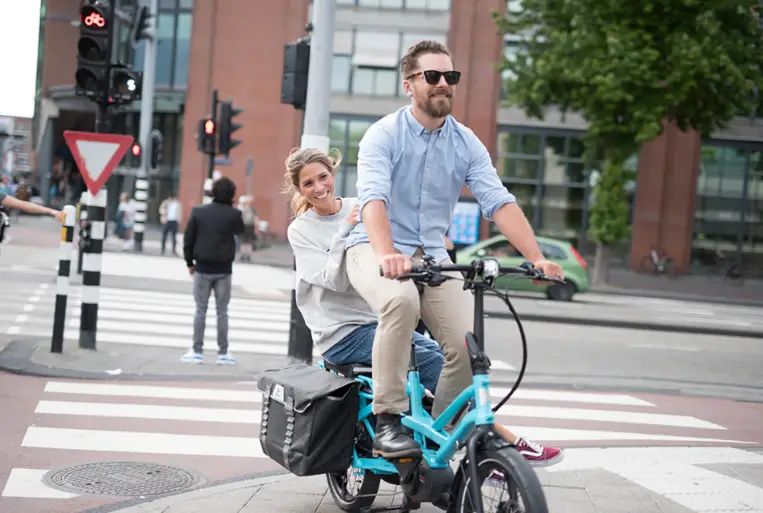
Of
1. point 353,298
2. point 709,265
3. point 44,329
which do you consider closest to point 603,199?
point 709,265

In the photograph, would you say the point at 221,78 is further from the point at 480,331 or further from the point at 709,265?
the point at 480,331

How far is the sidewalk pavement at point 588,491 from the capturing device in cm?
492

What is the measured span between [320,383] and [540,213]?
3277 cm

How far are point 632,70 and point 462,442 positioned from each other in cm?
2451

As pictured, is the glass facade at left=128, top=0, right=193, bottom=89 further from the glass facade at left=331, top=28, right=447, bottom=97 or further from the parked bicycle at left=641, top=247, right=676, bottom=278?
the parked bicycle at left=641, top=247, right=676, bottom=278

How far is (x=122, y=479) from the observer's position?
5484mm

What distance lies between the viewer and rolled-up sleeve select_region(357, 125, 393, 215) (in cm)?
420

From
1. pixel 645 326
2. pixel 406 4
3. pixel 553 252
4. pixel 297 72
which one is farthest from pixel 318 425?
pixel 406 4

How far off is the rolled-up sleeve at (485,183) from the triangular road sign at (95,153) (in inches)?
238

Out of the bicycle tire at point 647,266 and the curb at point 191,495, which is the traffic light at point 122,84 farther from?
the bicycle tire at point 647,266

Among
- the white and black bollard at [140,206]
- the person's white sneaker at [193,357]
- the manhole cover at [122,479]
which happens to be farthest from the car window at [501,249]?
the manhole cover at [122,479]

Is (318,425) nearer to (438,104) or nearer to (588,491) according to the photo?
(438,104)

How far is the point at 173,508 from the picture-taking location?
4816mm

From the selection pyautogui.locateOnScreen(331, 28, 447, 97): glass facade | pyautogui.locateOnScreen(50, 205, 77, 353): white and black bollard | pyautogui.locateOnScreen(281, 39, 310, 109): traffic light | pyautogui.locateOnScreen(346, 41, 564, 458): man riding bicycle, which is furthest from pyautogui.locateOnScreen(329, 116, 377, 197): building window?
pyautogui.locateOnScreen(346, 41, 564, 458): man riding bicycle
